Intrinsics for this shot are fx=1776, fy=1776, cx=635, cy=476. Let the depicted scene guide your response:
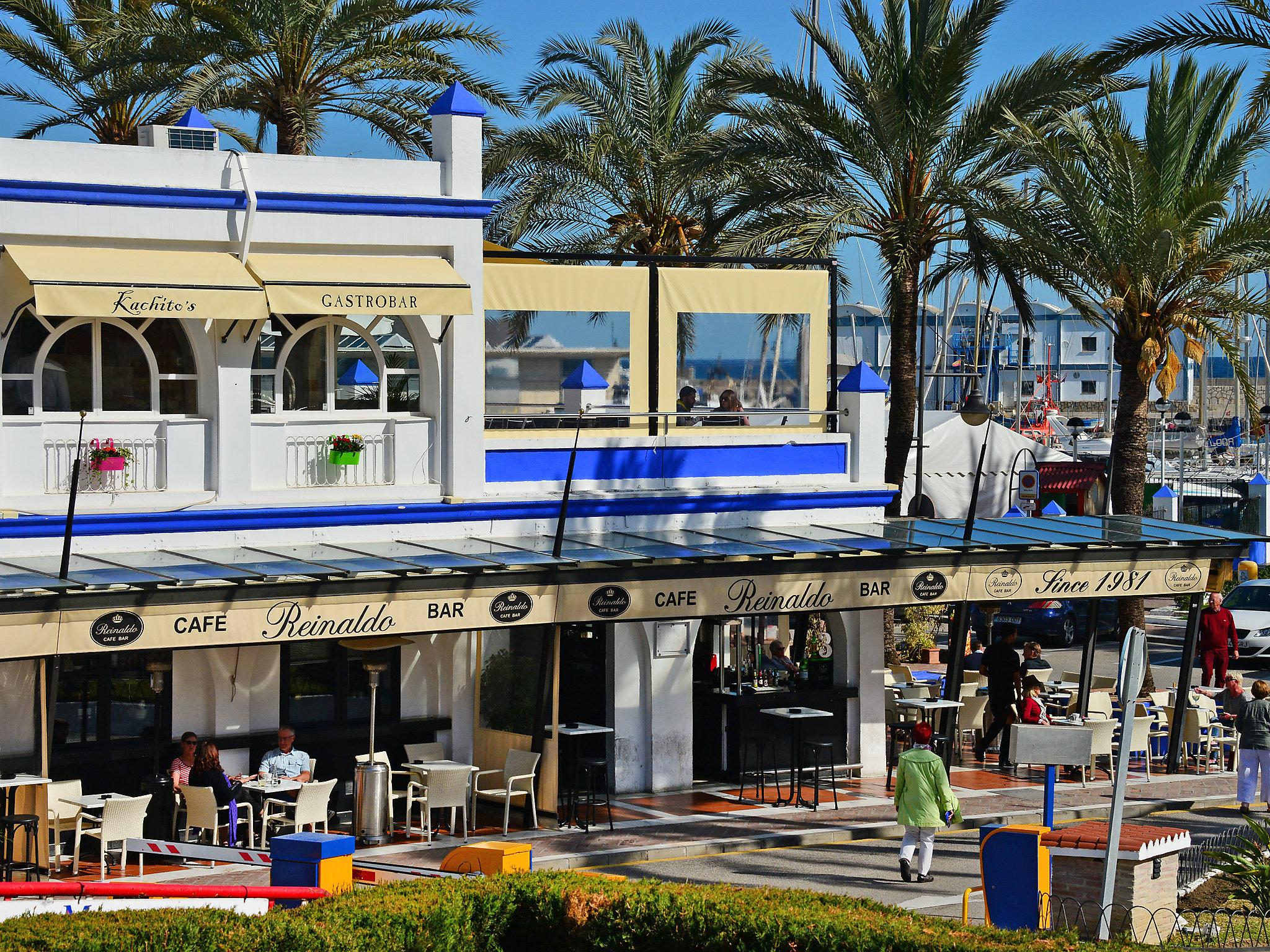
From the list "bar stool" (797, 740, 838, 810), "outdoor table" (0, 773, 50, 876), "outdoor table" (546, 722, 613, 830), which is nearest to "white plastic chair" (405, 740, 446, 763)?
"outdoor table" (546, 722, 613, 830)

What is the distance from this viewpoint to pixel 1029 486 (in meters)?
43.8

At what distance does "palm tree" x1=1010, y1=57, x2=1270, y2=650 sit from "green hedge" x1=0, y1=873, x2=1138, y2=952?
1625 cm

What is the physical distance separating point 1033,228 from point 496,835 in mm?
12769

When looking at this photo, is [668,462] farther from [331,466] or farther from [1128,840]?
[1128,840]

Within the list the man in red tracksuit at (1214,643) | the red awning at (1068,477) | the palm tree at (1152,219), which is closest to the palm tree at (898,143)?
the palm tree at (1152,219)

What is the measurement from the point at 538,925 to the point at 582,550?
8.44 m

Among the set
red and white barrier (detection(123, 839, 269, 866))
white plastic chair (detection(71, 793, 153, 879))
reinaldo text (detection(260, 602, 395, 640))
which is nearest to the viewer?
red and white barrier (detection(123, 839, 269, 866))

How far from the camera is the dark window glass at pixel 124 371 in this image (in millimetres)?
19703

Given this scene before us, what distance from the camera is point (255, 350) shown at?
20297mm

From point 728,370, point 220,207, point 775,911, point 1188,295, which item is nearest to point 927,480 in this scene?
point 1188,295

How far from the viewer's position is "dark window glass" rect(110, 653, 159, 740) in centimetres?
1897

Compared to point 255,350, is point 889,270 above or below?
above

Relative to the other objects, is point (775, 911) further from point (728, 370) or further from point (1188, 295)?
point (1188, 295)

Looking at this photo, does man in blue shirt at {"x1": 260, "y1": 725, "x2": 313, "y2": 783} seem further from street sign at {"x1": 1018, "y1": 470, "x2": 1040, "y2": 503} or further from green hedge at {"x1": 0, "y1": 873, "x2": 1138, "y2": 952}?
street sign at {"x1": 1018, "y1": 470, "x2": 1040, "y2": 503}
